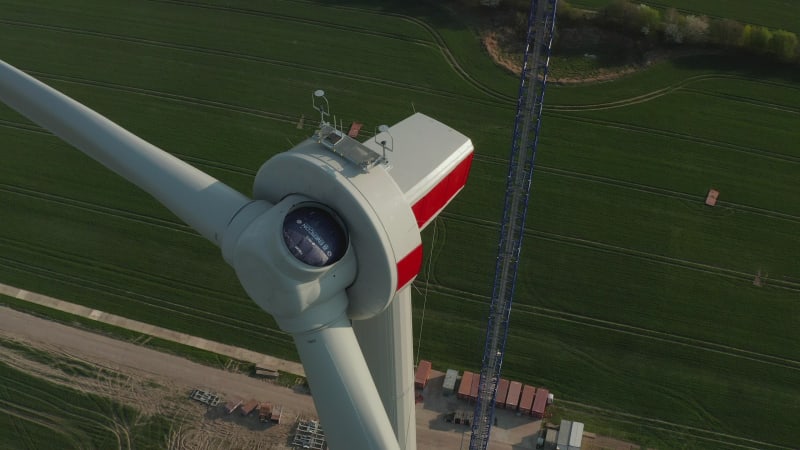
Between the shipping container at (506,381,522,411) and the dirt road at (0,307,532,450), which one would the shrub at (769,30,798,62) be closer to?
the shipping container at (506,381,522,411)

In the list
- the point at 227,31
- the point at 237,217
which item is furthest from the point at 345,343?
the point at 227,31

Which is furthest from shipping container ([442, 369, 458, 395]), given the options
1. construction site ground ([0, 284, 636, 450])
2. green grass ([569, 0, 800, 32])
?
green grass ([569, 0, 800, 32])

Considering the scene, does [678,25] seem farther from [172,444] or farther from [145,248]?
[172,444]

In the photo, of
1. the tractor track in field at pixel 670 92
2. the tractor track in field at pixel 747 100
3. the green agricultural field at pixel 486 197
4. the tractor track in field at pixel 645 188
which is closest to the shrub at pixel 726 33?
the green agricultural field at pixel 486 197

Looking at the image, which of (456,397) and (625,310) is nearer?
(456,397)

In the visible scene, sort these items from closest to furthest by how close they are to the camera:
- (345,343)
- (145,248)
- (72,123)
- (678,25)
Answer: (345,343) → (72,123) → (145,248) → (678,25)

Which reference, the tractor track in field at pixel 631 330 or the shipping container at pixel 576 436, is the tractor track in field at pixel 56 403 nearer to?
the tractor track in field at pixel 631 330
